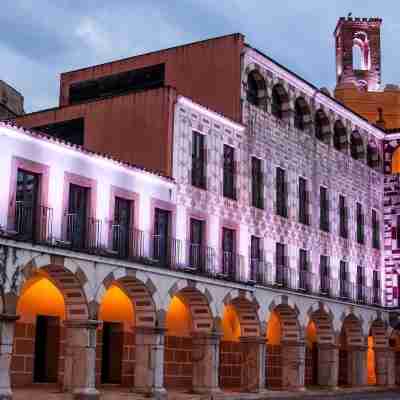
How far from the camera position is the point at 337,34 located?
57656mm

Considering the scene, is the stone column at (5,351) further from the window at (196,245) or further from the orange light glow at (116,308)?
the window at (196,245)

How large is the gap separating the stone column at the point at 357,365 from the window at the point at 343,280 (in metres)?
2.48

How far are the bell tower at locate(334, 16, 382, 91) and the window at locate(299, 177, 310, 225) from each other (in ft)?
61.9

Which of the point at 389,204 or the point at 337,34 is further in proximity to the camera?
the point at 337,34

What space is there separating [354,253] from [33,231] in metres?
20.7

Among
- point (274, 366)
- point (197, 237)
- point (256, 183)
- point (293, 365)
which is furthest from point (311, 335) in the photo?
point (197, 237)

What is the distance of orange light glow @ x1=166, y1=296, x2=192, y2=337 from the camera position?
3184 centimetres

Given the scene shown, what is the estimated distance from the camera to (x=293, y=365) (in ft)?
113

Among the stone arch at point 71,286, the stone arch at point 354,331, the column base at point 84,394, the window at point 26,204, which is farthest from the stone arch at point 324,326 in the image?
the window at point 26,204

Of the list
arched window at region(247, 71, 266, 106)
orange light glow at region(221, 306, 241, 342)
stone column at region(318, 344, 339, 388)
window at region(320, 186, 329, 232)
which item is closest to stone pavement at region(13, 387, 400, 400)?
stone column at region(318, 344, 339, 388)

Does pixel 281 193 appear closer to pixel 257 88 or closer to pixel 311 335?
pixel 257 88

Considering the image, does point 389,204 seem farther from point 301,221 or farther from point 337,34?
point 337,34

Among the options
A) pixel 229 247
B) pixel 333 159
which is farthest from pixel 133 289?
pixel 333 159

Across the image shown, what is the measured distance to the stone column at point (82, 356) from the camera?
946 inches
